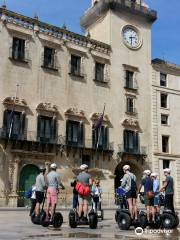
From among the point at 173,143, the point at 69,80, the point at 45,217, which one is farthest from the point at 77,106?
the point at 45,217

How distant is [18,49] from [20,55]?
0.53 meters

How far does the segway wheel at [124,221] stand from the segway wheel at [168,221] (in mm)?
1242

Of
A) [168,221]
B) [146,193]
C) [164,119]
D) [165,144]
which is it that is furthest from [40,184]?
[164,119]

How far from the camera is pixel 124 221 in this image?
39.5ft

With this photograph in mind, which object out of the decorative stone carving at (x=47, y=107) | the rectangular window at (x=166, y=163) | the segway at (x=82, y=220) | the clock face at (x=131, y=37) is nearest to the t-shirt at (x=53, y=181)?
the segway at (x=82, y=220)

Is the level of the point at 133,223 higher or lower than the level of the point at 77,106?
lower

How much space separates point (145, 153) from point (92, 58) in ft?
34.8

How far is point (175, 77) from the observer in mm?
44344

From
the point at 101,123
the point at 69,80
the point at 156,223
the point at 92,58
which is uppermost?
the point at 92,58

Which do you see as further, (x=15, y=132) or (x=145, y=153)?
(x=145, y=153)

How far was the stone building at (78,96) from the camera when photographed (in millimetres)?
32219

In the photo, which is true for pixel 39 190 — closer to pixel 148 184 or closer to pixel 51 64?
pixel 148 184

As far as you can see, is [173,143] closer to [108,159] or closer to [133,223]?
[108,159]

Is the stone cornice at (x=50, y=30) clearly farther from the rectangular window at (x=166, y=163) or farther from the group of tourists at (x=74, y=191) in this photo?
the group of tourists at (x=74, y=191)
